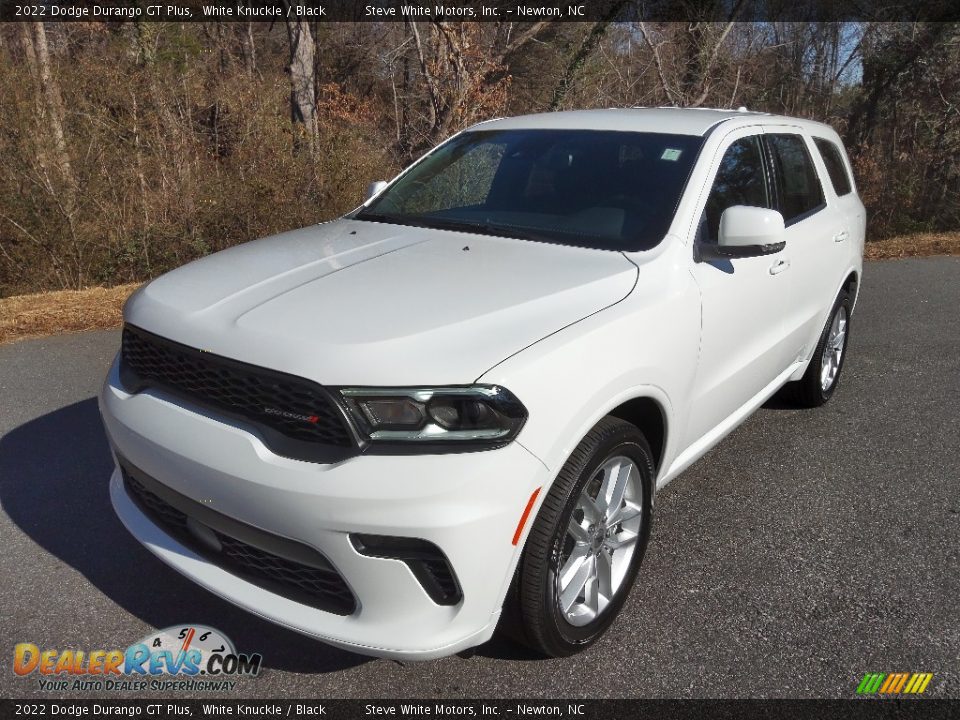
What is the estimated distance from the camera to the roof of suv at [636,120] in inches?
148

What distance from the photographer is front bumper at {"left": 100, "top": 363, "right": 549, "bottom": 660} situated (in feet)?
7.00

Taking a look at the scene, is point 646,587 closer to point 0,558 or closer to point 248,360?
point 248,360

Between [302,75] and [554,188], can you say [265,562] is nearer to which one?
[554,188]

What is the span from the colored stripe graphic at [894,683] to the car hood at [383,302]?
1.53 metres

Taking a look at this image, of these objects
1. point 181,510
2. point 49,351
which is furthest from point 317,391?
point 49,351

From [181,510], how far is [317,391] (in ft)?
2.30

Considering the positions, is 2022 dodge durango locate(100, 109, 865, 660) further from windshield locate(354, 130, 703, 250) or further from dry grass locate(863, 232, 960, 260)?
dry grass locate(863, 232, 960, 260)

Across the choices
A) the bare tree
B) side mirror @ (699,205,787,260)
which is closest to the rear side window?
side mirror @ (699,205,787,260)

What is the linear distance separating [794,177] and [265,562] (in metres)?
3.50

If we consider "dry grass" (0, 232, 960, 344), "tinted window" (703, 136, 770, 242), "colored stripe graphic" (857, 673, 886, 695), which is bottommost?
"dry grass" (0, 232, 960, 344)

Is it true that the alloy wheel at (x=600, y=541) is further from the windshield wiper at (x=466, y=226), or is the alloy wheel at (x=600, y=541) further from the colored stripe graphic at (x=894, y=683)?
the windshield wiper at (x=466, y=226)

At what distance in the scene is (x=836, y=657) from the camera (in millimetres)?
2742

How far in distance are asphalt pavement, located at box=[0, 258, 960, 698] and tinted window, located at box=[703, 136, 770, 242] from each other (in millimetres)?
1412

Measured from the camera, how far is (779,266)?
3.81 meters
